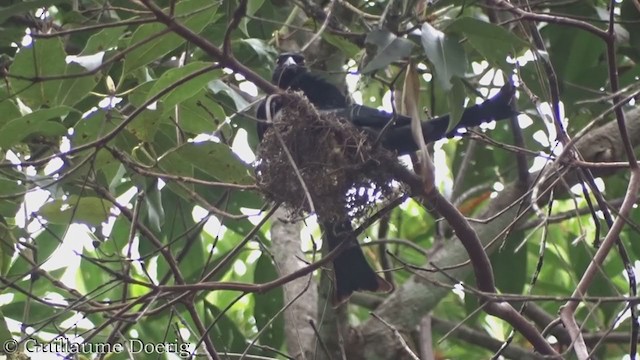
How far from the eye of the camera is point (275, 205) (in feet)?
9.75

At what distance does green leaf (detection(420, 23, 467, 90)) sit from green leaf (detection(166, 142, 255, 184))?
74 centimetres

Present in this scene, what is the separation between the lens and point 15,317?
12.1 feet

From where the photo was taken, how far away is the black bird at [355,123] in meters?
2.93

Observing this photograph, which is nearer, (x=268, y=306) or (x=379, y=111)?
(x=379, y=111)

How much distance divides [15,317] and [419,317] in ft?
4.95

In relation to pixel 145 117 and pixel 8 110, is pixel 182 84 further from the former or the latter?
pixel 8 110

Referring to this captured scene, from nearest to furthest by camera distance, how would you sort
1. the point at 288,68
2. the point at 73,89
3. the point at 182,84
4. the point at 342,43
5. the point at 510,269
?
the point at 182,84, the point at 73,89, the point at 342,43, the point at 288,68, the point at 510,269

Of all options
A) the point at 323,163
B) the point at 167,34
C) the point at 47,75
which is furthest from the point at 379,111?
the point at 47,75

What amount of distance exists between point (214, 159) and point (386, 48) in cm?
72

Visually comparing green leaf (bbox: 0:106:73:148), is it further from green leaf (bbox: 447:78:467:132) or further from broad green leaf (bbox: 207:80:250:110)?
green leaf (bbox: 447:78:467:132)

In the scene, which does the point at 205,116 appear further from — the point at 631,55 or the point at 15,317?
the point at 631,55

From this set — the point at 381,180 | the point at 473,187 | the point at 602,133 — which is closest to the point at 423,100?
the point at 473,187

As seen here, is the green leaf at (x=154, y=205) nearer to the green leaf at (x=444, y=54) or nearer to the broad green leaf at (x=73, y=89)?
the broad green leaf at (x=73, y=89)

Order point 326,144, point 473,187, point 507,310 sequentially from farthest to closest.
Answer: point 473,187, point 326,144, point 507,310
